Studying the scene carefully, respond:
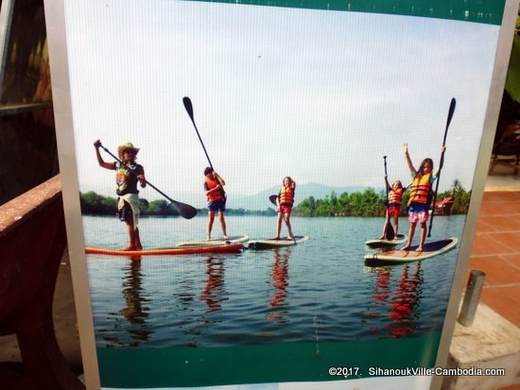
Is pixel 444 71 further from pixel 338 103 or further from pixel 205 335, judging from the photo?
pixel 205 335

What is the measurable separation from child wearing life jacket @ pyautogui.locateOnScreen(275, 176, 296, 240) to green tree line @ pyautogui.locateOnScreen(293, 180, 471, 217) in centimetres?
2

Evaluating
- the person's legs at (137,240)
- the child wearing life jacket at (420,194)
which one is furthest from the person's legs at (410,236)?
the person's legs at (137,240)

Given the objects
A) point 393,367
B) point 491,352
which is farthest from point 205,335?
point 491,352

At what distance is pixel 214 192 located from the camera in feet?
2.89

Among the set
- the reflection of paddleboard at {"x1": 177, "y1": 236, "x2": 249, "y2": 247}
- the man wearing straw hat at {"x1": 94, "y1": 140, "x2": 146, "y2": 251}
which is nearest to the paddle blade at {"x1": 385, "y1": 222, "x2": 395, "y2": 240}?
the reflection of paddleboard at {"x1": 177, "y1": 236, "x2": 249, "y2": 247}

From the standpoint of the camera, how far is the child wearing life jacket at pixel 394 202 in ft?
3.12

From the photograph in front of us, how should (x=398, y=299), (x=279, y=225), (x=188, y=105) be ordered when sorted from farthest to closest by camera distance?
(x=398, y=299) < (x=279, y=225) < (x=188, y=105)

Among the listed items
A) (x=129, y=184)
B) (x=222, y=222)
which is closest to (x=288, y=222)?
(x=222, y=222)

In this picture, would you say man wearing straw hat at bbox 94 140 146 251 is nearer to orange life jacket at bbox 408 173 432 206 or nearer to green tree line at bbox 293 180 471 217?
green tree line at bbox 293 180 471 217

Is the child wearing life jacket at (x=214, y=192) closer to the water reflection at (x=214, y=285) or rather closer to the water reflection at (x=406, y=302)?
the water reflection at (x=214, y=285)

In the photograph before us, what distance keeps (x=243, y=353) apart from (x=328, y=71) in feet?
2.39

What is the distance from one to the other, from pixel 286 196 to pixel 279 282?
0.73 feet

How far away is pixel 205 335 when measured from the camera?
986 mm

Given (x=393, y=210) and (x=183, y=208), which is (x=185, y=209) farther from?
(x=393, y=210)
